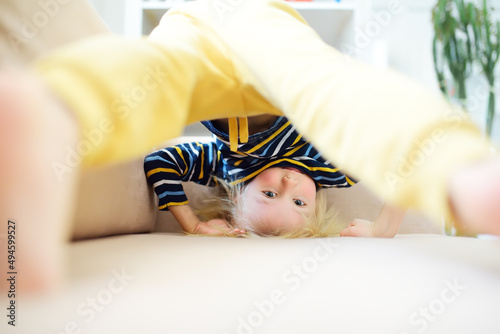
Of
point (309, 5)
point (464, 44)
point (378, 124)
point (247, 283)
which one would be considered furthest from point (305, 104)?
point (464, 44)

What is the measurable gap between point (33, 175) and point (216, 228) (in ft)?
2.03

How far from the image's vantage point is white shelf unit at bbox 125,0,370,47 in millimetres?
1526

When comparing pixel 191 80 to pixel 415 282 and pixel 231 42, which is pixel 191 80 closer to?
pixel 231 42

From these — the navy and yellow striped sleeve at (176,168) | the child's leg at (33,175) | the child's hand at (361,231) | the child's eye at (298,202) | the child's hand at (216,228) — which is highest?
the child's leg at (33,175)

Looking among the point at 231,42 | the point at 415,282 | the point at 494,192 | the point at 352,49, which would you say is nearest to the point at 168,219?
the point at 231,42

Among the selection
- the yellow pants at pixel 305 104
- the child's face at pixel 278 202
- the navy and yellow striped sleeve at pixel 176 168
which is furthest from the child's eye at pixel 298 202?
the yellow pants at pixel 305 104

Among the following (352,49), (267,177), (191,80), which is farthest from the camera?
(352,49)

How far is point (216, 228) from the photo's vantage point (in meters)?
0.86

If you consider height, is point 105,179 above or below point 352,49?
below

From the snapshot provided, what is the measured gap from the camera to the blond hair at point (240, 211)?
831 millimetres

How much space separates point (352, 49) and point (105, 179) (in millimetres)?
1231

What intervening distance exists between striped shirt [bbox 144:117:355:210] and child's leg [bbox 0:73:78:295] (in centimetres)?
52

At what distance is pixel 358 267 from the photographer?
1.57 feet

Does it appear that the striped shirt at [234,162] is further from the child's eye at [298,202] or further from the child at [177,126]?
the child at [177,126]
